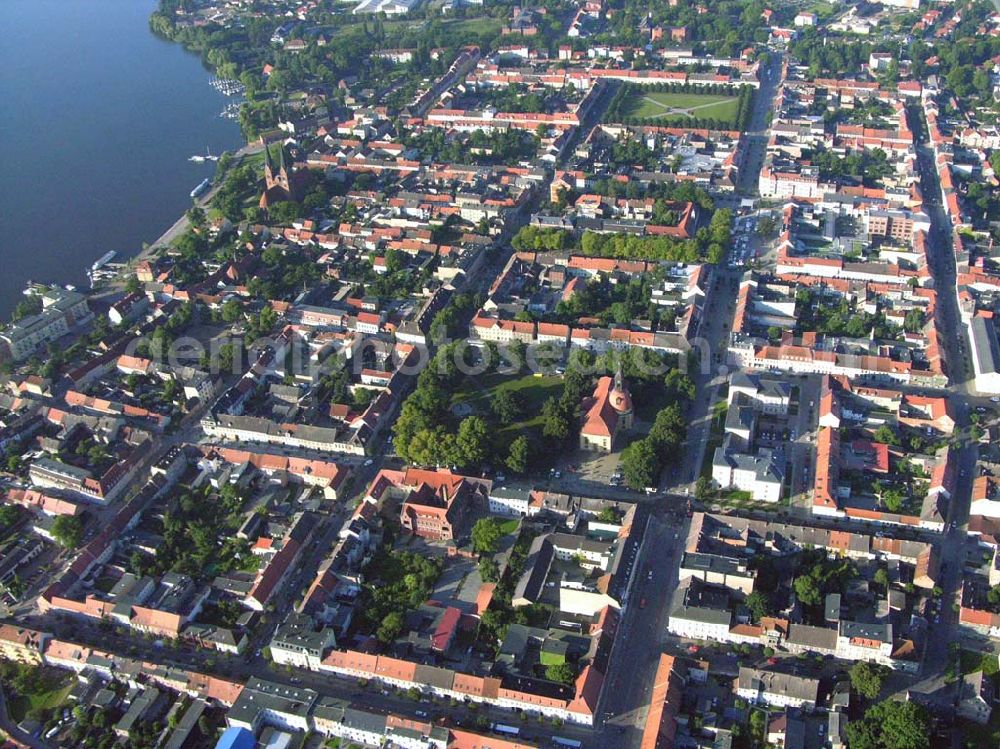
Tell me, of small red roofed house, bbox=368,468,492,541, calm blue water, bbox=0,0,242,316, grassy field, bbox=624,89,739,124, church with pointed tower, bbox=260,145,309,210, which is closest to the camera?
small red roofed house, bbox=368,468,492,541

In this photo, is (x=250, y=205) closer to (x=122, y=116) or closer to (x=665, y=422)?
(x=122, y=116)

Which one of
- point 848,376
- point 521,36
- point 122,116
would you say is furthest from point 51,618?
point 521,36

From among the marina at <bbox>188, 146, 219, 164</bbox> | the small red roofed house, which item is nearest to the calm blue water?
the marina at <bbox>188, 146, 219, 164</bbox>

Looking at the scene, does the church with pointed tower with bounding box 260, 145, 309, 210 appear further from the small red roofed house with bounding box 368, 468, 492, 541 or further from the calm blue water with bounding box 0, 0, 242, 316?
the small red roofed house with bounding box 368, 468, 492, 541

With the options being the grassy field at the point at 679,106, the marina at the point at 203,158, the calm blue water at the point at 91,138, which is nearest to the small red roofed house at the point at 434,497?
the calm blue water at the point at 91,138

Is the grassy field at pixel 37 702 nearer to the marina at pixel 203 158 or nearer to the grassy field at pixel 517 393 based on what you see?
the grassy field at pixel 517 393

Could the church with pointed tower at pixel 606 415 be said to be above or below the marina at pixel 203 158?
below
